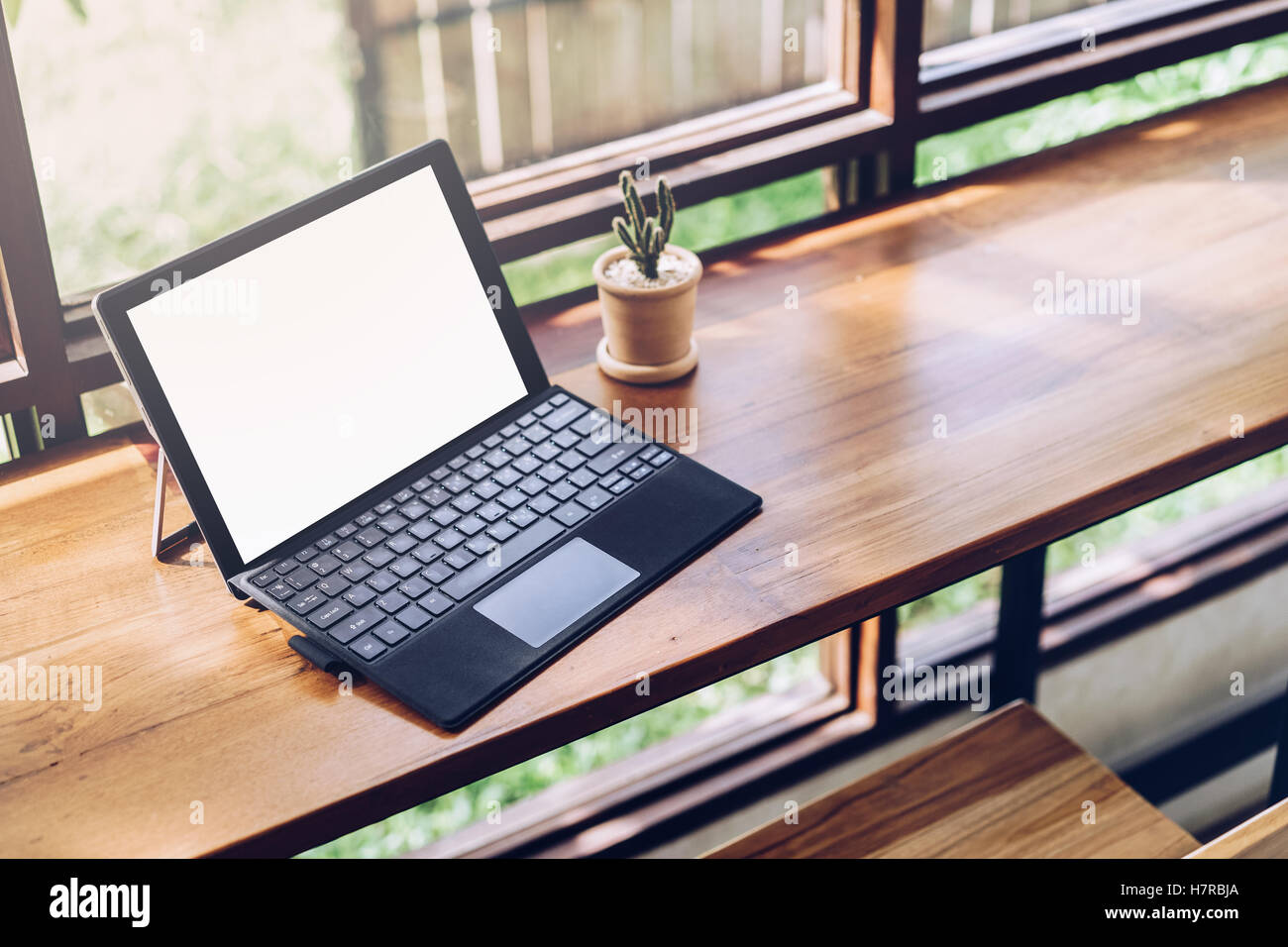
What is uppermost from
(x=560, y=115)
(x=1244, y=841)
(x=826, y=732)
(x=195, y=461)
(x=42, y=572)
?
(x=560, y=115)

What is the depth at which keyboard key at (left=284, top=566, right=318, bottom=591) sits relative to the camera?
1.00 metres

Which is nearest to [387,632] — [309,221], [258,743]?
[258,743]

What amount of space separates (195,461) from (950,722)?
128 cm

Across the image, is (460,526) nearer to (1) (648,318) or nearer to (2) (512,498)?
(2) (512,498)

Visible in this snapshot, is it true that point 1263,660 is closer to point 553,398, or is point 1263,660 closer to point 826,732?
point 826,732

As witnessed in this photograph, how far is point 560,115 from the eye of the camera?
4.76 feet

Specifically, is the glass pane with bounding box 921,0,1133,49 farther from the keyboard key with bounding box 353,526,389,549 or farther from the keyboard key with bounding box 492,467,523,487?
the keyboard key with bounding box 353,526,389,549

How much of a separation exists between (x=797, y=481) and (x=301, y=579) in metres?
0.42

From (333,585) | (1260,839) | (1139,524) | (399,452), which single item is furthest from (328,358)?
(1139,524)

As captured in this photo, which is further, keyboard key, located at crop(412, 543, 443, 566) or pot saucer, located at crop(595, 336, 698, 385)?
pot saucer, located at crop(595, 336, 698, 385)

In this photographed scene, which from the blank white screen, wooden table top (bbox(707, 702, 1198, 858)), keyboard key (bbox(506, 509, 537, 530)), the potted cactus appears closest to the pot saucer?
the potted cactus

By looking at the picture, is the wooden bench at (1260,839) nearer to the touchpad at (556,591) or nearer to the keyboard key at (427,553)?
the touchpad at (556,591)

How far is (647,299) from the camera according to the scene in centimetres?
121

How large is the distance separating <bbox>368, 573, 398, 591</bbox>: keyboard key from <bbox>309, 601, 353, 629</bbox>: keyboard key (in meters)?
0.03
